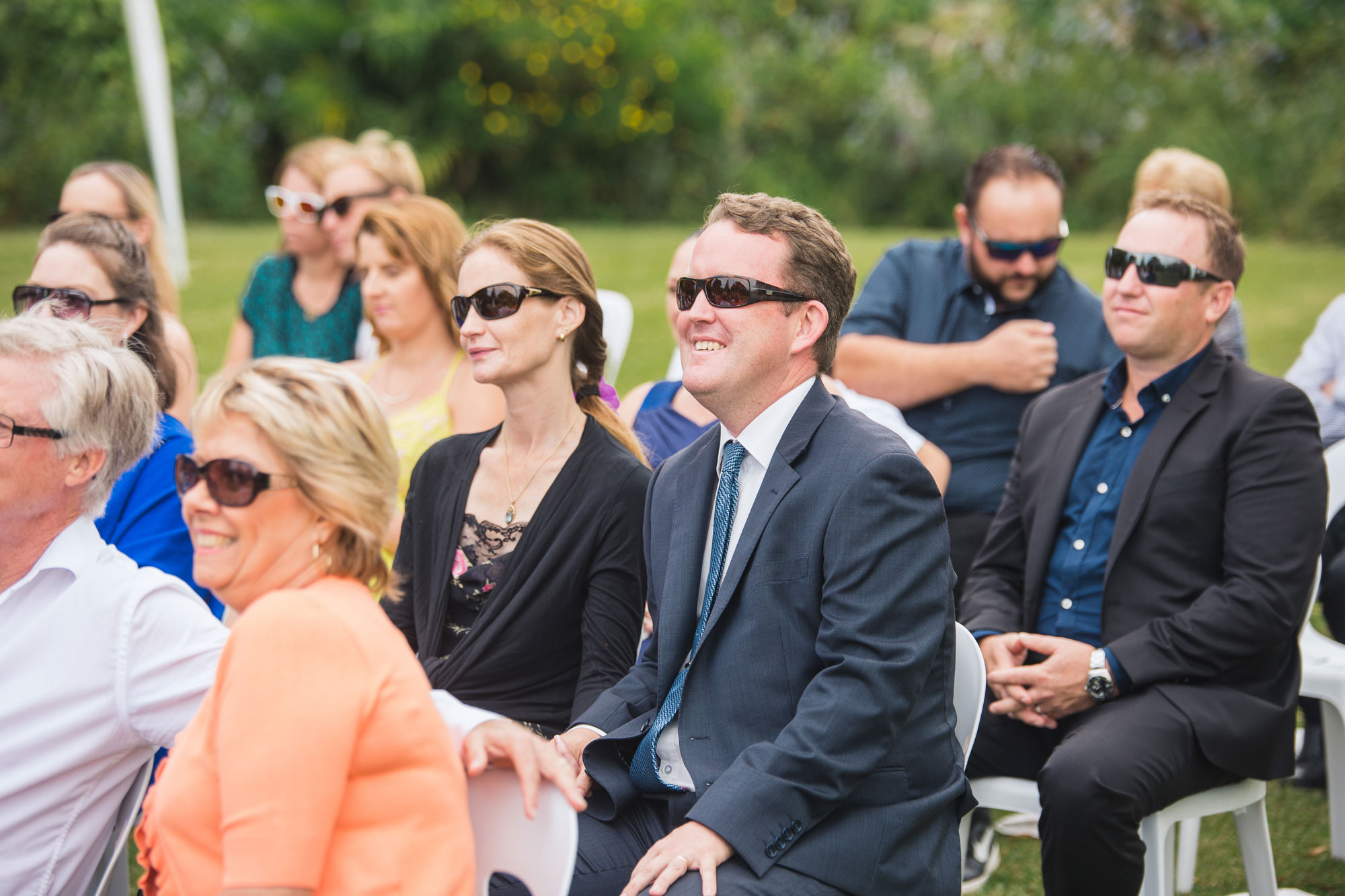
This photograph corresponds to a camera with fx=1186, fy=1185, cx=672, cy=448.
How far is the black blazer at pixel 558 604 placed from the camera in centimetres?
280

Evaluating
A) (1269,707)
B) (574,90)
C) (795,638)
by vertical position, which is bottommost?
(1269,707)

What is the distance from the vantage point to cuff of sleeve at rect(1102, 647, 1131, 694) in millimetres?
2873

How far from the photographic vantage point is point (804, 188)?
20.2m

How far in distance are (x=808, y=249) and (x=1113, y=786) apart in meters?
1.37

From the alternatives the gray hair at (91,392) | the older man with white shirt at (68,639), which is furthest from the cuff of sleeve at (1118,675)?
the gray hair at (91,392)

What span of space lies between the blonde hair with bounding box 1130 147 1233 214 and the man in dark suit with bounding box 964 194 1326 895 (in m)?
1.75

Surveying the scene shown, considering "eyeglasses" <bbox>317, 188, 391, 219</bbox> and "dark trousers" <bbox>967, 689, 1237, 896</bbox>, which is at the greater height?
"eyeglasses" <bbox>317, 188, 391, 219</bbox>

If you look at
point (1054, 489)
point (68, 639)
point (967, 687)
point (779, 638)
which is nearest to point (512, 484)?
point (779, 638)

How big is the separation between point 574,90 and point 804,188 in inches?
165

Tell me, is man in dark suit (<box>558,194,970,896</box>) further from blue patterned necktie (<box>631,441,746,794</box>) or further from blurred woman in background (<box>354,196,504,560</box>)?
blurred woman in background (<box>354,196,504,560</box>)

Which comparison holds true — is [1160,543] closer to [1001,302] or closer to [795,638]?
[795,638]

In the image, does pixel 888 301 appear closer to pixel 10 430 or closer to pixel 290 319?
pixel 290 319

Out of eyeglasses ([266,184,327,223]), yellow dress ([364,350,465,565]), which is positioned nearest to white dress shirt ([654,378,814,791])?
yellow dress ([364,350,465,565])

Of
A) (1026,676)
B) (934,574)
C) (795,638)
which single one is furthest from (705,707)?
(1026,676)
